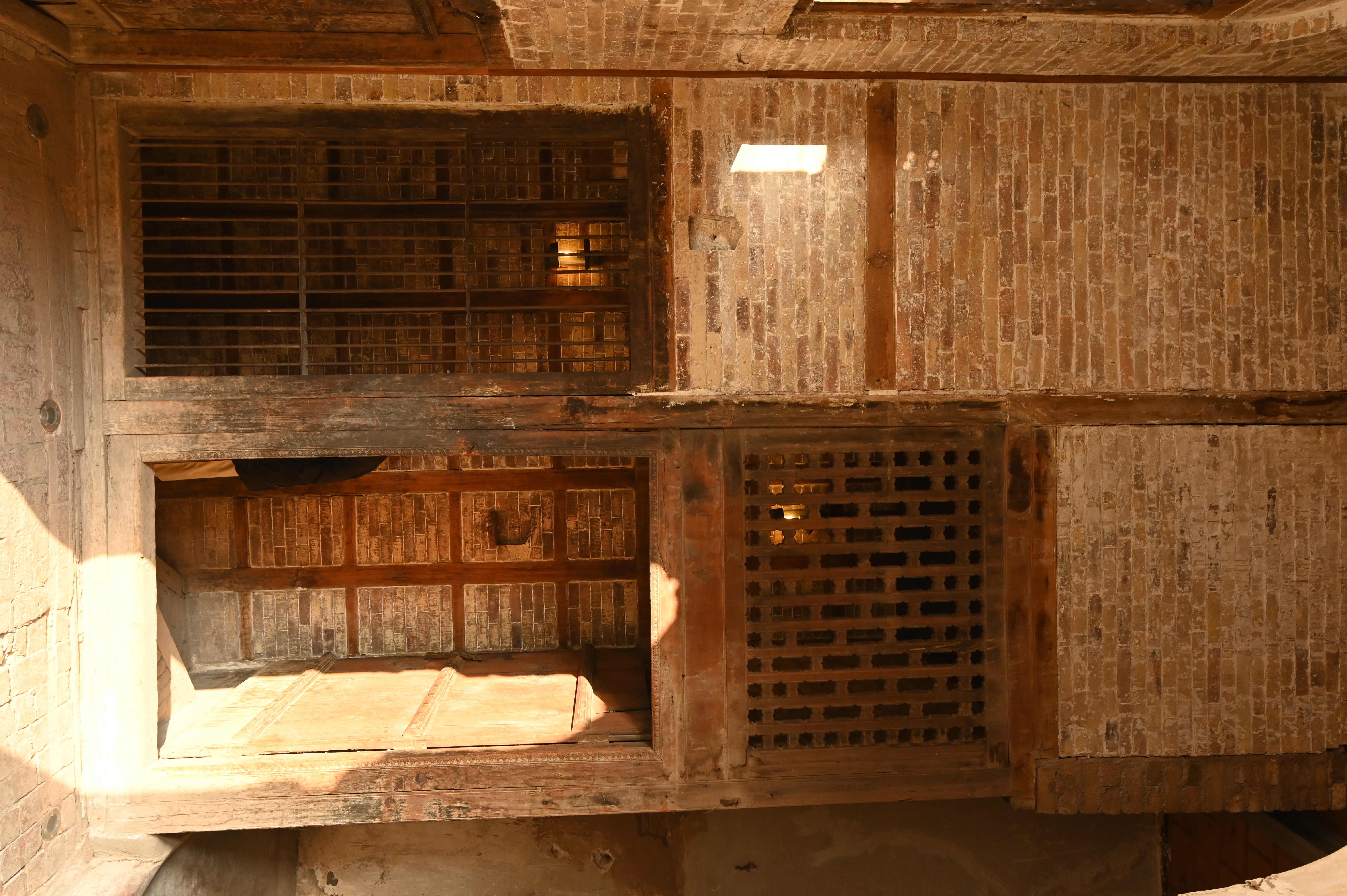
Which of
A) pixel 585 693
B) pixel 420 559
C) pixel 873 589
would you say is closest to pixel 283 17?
pixel 420 559

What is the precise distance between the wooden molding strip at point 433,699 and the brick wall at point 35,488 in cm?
177

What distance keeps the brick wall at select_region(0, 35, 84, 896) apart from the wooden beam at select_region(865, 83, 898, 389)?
14.5 feet

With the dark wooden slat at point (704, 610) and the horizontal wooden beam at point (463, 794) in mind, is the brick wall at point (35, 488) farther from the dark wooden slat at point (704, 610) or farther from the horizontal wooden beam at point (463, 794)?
the dark wooden slat at point (704, 610)

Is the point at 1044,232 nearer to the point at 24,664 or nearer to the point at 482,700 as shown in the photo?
the point at 482,700

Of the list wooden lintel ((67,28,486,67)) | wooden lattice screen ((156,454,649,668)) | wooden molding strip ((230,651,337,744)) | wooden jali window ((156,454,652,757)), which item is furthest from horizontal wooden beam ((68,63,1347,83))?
wooden molding strip ((230,651,337,744))

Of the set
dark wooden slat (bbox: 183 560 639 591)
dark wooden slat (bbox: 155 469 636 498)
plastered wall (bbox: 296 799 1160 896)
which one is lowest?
plastered wall (bbox: 296 799 1160 896)

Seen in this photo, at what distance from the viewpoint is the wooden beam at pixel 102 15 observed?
390 cm

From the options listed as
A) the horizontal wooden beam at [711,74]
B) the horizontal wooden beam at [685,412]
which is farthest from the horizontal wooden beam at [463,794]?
the horizontal wooden beam at [711,74]

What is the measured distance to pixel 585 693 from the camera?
5.15 m

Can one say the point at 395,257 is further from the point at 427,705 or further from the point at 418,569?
the point at 427,705

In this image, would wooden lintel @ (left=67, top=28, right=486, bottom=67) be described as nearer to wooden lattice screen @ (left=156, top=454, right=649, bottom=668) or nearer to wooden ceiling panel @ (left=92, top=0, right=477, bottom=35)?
wooden ceiling panel @ (left=92, top=0, right=477, bottom=35)

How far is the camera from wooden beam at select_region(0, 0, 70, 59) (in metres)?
3.70

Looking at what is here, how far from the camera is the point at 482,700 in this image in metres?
5.07

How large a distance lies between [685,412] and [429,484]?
2545mm
